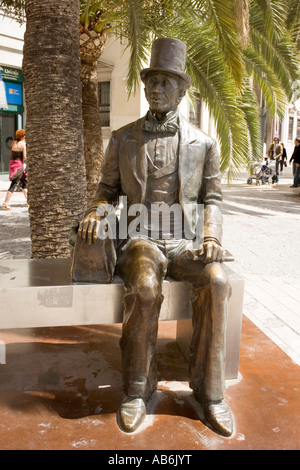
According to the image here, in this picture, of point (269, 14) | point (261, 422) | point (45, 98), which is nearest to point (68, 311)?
point (261, 422)

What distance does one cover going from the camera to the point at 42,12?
16.8 feet

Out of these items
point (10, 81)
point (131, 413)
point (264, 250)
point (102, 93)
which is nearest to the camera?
point (131, 413)

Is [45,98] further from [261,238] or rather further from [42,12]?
[261,238]

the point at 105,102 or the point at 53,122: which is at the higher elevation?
the point at 105,102

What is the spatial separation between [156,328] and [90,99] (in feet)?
18.8

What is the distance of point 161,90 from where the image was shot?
3068 millimetres

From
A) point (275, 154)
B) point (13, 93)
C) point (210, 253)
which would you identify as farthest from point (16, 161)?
point (275, 154)

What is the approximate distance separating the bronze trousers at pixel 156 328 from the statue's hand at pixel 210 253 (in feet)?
0.11

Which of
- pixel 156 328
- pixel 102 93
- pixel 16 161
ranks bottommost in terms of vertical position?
pixel 156 328

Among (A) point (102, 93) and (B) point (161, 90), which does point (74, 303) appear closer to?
(B) point (161, 90)

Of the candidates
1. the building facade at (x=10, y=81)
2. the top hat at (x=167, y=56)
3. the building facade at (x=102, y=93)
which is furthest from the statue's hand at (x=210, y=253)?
the building facade at (x=10, y=81)

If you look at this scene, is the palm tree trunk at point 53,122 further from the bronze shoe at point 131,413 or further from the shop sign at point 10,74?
the shop sign at point 10,74

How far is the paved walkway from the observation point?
16.4ft
